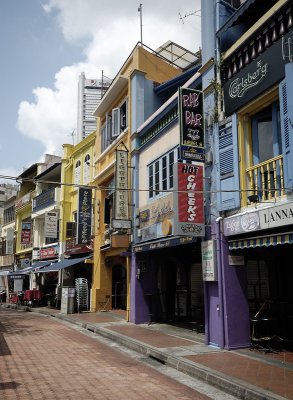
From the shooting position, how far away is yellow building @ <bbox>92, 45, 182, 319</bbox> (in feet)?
56.6

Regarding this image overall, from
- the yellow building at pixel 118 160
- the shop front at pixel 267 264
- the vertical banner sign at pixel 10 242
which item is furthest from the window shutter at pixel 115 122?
the vertical banner sign at pixel 10 242

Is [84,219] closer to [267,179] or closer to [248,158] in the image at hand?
[248,158]

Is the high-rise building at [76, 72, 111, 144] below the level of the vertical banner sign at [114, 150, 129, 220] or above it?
above

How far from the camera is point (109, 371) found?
8820mm

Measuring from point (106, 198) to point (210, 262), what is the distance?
1108 cm

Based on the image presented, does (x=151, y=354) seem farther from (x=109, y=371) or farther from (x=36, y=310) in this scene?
(x=36, y=310)

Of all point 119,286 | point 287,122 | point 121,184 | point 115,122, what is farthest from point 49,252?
point 287,122

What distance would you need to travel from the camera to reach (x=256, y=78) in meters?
9.90

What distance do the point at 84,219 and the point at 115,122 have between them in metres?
5.82

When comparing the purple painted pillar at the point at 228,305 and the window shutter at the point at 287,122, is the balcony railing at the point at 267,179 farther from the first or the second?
the purple painted pillar at the point at 228,305

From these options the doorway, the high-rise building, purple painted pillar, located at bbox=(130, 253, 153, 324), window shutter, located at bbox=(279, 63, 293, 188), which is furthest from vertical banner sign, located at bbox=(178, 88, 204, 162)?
the high-rise building

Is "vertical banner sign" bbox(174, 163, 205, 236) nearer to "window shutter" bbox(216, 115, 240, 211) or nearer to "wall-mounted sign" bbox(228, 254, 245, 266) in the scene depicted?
"window shutter" bbox(216, 115, 240, 211)

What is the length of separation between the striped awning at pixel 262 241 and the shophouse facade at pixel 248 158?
2cm

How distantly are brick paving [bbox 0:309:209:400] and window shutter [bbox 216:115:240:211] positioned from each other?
14.6ft
